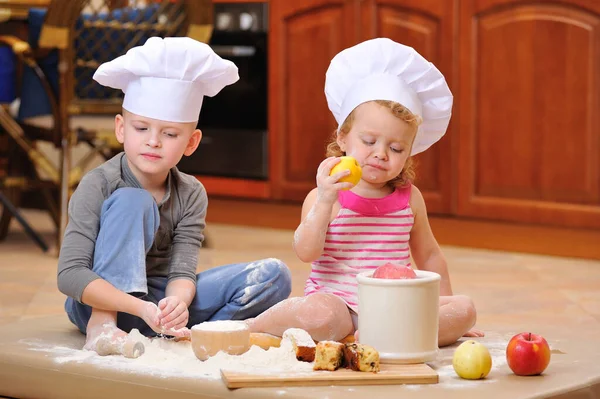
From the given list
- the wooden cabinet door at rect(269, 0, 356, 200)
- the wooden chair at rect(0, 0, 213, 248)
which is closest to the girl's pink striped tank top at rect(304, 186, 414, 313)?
the wooden chair at rect(0, 0, 213, 248)

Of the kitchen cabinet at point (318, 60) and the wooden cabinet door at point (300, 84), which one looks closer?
the kitchen cabinet at point (318, 60)

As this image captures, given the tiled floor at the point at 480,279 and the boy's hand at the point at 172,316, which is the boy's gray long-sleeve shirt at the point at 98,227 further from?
the tiled floor at the point at 480,279

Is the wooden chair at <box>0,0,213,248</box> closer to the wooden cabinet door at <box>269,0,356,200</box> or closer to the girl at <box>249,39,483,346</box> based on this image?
the wooden cabinet door at <box>269,0,356,200</box>

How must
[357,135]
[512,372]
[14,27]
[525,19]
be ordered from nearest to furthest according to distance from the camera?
1. [512,372]
2. [357,135]
3. [525,19]
4. [14,27]

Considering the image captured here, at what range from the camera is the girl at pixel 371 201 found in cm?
188

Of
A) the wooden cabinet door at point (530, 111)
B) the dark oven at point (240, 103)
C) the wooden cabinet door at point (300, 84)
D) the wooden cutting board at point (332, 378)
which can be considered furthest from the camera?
the dark oven at point (240, 103)

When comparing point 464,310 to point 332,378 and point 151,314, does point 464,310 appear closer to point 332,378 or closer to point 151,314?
point 332,378

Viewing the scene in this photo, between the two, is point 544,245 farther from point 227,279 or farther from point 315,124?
point 227,279

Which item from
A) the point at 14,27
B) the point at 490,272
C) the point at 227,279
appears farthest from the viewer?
the point at 14,27

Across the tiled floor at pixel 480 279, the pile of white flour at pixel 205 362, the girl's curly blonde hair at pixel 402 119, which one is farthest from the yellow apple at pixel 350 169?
the tiled floor at pixel 480 279

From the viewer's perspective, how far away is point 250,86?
4133 millimetres

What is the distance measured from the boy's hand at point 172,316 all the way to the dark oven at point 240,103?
7.67 feet

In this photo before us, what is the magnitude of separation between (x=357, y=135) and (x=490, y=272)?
4.28 ft

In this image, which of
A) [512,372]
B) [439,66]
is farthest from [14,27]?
[512,372]
